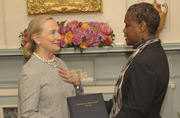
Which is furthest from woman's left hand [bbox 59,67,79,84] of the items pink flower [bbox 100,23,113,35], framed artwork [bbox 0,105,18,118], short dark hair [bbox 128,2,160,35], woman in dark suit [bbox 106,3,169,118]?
framed artwork [bbox 0,105,18,118]

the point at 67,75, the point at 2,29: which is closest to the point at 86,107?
the point at 67,75

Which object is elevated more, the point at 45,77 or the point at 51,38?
the point at 51,38

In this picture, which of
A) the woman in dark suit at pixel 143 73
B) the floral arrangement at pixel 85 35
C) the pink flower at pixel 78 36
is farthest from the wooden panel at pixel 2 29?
the woman in dark suit at pixel 143 73

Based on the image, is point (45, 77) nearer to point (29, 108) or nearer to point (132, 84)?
point (29, 108)

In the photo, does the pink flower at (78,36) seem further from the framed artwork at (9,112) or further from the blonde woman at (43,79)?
the framed artwork at (9,112)

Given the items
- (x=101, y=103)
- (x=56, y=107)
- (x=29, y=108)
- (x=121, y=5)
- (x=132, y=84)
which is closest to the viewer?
(x=132, y=84)

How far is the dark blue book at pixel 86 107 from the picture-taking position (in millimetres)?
2131

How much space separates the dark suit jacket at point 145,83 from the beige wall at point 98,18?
81.1 inches

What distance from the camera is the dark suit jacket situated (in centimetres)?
178

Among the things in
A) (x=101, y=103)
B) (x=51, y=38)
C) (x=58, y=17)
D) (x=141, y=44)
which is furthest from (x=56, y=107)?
(x=58, y=17)

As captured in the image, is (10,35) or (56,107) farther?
(10,35)

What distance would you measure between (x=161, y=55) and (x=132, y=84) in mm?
342

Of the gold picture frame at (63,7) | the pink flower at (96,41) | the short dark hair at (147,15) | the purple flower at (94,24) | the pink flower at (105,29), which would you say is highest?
the gold picture frame at (63,7)

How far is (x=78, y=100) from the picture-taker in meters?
2.17
